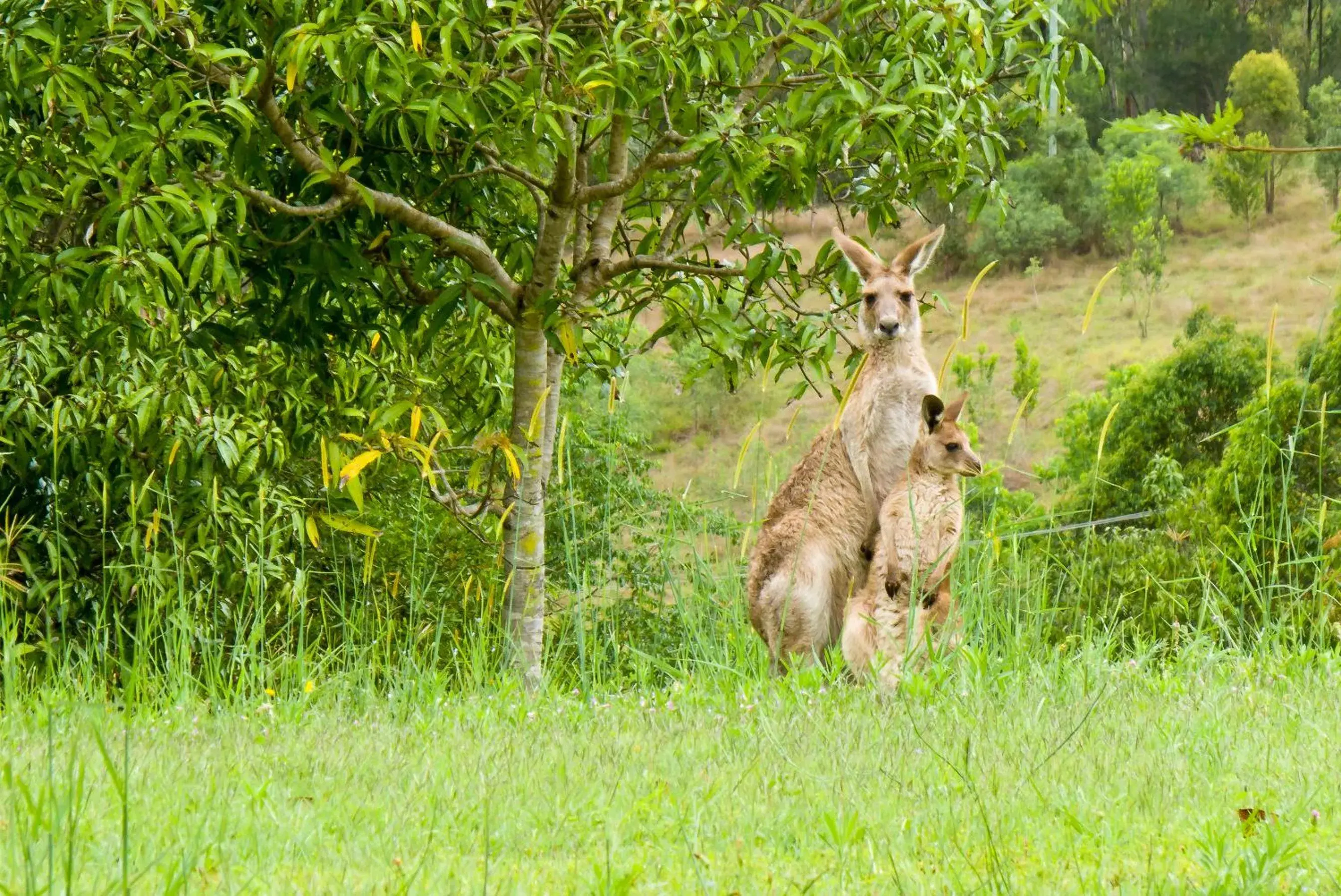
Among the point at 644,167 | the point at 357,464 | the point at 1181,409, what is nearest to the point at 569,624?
the point at 357,464

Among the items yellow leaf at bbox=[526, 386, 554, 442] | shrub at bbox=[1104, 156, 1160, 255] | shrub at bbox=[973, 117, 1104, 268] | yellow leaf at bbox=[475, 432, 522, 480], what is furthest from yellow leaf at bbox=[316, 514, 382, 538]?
shrub at bbox=[973, 117, 1104, 268]

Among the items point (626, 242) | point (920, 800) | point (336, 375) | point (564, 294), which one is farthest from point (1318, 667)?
point (336, 375)

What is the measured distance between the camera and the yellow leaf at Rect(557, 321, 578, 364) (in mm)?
6535

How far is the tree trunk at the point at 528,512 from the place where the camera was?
7.18 meters

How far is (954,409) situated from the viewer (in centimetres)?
542

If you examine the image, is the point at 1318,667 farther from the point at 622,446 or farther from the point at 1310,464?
the point at 622,446

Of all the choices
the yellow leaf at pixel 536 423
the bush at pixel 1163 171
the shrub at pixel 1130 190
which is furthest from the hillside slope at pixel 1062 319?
the yellow leaf at pixel 536 423

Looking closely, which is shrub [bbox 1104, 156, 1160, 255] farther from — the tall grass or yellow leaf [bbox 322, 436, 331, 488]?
yellow leaf [bbox 322, 436, 331, 488]

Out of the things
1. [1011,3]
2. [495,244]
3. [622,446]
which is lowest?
[622,446]

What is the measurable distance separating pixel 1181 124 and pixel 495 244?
5.50 metres

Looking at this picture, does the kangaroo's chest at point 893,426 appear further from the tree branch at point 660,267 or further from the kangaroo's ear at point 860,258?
the tree branch at point 660,267

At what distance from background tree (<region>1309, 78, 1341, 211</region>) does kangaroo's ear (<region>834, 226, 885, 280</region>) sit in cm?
4541

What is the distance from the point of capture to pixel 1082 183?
2044 inches

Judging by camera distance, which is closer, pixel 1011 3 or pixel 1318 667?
pixel 1318 667
